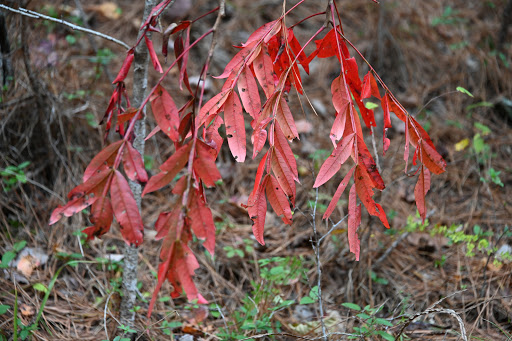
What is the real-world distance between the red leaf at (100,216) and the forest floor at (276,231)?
68 cm

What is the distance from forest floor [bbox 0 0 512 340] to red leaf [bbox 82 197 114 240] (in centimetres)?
68

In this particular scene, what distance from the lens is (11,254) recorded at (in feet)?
5.79

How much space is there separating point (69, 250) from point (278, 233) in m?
1.11

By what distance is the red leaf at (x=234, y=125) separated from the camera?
3.48 ft

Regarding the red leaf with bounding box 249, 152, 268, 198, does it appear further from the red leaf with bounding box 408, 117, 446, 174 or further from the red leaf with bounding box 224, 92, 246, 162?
the red leaf with bounding box 408, 117, 446, 174

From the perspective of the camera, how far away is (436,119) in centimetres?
310

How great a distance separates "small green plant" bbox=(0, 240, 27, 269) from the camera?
67.6 inches

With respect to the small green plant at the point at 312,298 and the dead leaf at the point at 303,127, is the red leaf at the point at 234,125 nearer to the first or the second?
the small green plant at the point at 312,298

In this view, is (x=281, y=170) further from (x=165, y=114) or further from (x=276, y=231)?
(x=276, y=231)

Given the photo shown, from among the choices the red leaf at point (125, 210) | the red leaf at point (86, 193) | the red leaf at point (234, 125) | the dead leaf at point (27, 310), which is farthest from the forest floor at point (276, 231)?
the red leaf at point (86, 193)

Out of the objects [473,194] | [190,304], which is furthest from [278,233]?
[473,194]

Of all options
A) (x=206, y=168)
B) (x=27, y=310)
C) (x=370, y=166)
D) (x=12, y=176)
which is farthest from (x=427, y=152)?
(x=12, y=176)

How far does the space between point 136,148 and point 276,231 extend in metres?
1.07

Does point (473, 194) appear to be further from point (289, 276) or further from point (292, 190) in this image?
point (292, 190)
